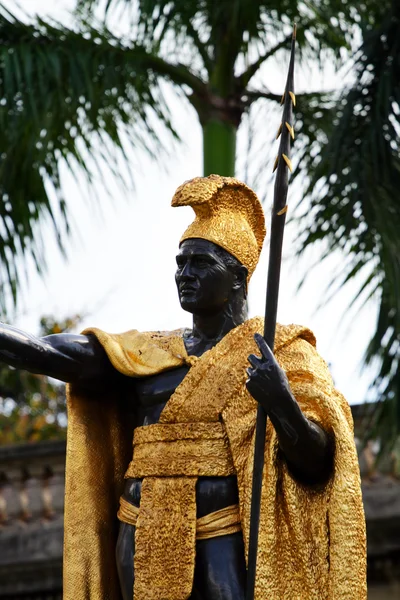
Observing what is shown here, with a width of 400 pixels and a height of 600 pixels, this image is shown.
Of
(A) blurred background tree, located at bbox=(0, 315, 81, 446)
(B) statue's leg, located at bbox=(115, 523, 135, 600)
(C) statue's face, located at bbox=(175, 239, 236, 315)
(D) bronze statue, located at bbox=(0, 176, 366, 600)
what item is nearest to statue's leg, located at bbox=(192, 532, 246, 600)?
(D) bronze statue, located at bbox=(0, 176, 366, 600)

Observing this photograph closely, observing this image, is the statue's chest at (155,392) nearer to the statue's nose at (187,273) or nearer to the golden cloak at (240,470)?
the golden cloak at (240,470)

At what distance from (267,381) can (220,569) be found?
69cm

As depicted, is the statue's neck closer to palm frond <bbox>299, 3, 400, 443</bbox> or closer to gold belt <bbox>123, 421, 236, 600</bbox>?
gold belt <bbox>123, 421, 236, 600</bbox>

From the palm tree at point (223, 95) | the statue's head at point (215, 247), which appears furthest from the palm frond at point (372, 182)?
the statue's head at point (215, 247)

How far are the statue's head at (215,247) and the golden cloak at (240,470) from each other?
16cm

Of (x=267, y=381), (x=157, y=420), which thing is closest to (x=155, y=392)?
(x=157, y=420)

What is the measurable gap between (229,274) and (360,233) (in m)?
4.33

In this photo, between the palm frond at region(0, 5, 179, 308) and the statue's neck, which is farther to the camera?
the palm frond at region(0, 5, 179, 308)

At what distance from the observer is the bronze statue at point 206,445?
591 cm

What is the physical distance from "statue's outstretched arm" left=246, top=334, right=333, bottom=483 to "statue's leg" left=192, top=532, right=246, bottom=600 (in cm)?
33

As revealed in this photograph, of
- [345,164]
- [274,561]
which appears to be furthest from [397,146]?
[274,561]

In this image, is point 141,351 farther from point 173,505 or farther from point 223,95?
point 223,95

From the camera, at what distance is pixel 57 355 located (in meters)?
6.24

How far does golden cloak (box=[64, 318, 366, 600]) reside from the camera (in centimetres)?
589
